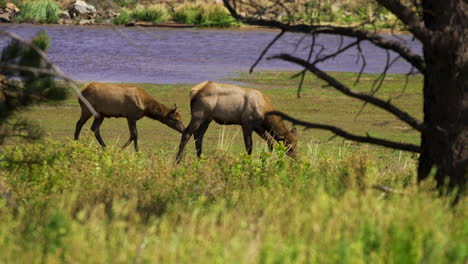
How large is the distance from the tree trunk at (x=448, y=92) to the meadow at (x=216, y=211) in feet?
1.01

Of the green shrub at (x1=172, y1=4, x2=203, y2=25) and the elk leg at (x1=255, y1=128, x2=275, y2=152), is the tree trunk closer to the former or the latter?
the elk leg at (x1=255, y1=128, x2=275, y2=152)

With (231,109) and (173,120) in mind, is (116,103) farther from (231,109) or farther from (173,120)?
(231,109)

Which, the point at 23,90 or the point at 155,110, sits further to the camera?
the point at 155,110

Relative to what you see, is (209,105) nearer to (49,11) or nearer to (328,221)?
(328,221)

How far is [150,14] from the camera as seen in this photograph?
52.8 meters

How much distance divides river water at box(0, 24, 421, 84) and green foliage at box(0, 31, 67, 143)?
16.1 meters

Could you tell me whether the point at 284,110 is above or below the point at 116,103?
below

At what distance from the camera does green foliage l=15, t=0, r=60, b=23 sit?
50.7 m

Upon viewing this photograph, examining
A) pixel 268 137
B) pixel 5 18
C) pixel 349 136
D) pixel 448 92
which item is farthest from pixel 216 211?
pixel 5 18

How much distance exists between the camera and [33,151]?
28.4 ft

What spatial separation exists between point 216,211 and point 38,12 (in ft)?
157

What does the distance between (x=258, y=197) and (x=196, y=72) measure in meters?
22.9

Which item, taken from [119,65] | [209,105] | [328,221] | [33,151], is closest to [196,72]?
[119,65]

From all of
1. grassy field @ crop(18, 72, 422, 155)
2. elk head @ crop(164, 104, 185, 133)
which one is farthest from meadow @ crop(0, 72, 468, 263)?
elk head @ crop(164, 104, 185, 133)
